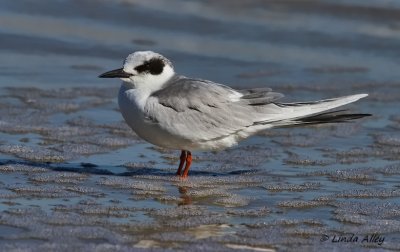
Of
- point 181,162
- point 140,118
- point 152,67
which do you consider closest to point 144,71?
point 152,67

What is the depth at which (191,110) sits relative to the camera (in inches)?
258

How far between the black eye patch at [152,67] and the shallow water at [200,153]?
0.63 m

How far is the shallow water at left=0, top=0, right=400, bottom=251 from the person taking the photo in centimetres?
542

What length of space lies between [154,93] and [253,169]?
0.84 metres

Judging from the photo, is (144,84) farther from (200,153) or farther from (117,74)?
(200,153)

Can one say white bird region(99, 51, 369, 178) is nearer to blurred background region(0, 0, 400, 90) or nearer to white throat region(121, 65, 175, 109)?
white throat region(121, 65, 175, 109)

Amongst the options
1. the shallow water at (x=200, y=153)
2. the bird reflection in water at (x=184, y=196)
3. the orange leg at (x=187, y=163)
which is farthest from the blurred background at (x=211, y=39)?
the bird reflection in water at (x=184, y=196)

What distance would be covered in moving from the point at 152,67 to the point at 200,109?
417 mm

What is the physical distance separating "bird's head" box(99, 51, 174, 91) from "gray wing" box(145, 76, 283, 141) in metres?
0.08

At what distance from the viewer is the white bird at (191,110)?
6484mm

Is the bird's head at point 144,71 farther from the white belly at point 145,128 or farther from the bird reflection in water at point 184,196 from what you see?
the bird reflection in water at point 184,196

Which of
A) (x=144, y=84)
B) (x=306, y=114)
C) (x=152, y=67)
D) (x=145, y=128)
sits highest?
(x=152, y=67)

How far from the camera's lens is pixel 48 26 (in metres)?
10.7

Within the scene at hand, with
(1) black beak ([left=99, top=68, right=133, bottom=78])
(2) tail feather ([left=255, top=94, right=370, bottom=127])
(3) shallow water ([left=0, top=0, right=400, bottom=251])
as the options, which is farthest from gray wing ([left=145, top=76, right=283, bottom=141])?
(3) shallow water ([left=0, top=0, right=400, bottom=251])
